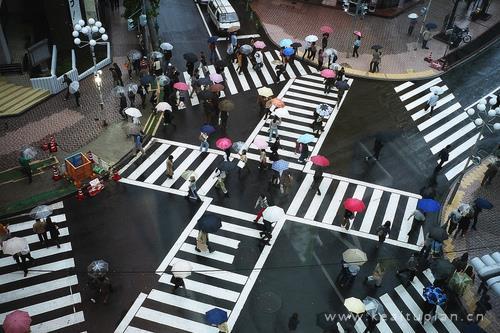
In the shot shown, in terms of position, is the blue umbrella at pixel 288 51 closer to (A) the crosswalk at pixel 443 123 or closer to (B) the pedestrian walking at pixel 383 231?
(A) the crosswalk at pixel 443 123

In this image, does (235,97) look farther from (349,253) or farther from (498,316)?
(498,316)

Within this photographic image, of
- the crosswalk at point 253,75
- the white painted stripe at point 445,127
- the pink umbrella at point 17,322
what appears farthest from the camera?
the crosswalk at point 253,75

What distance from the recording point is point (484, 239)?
87.5 ft

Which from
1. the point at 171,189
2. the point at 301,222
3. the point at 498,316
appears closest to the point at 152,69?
the point at 171,189

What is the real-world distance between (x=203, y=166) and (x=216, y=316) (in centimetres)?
1132

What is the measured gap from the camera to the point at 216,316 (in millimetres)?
20500

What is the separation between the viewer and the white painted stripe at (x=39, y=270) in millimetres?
23406

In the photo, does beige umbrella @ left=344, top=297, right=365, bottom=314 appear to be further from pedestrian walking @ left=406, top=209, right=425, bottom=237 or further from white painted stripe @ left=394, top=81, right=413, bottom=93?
white painted stripe @ left=394, top=81, right=413, bottom=93

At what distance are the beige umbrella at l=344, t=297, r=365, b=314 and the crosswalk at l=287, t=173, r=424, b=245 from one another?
6159 millimetres

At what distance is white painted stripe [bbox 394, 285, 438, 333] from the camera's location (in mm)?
22391

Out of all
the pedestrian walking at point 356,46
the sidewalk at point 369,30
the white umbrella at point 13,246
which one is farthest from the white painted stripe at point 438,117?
the white umbrella at point 13,246

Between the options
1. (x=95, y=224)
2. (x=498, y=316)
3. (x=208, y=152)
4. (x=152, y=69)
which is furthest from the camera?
(x=152, y=69)

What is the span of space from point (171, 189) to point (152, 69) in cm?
1117

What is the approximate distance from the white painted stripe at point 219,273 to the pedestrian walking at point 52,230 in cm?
568
